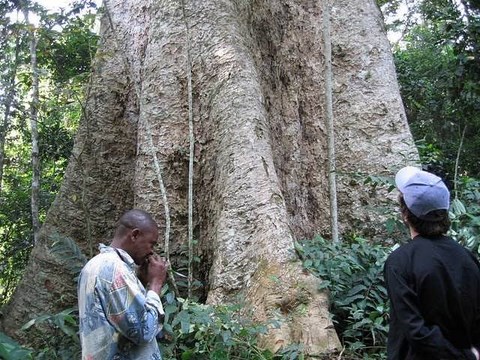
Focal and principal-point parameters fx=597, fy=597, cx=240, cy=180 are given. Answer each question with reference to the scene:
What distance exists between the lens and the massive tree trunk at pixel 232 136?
450cm

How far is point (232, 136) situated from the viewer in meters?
4.86

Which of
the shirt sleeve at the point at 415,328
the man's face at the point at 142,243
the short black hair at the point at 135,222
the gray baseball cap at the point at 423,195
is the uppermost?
the gray baseball cap at the point at 423,195

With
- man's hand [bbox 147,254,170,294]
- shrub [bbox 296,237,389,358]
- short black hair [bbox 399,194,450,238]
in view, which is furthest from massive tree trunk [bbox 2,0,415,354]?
short black hair [bbox 399,194,450,238]

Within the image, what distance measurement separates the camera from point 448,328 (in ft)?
7.80

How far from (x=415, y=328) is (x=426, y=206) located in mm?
508

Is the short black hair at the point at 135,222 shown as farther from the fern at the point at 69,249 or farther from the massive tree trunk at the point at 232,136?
the fern at the point at 69,249

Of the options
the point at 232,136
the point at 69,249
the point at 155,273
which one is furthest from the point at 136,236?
the point at 232,136

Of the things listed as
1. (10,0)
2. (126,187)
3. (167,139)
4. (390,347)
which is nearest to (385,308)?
(390,347)

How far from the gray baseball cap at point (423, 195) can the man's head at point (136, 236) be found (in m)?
1.22

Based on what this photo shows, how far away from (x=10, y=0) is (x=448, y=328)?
737 cm

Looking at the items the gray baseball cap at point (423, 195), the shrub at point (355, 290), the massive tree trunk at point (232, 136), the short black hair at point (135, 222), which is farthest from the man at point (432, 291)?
the massive tree trunk at point (232, 136)

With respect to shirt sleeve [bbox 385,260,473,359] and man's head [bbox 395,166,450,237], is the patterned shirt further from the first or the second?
man's head [bbox 395,166,450,237]

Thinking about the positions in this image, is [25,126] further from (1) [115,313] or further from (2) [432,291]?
(2) [432,291]

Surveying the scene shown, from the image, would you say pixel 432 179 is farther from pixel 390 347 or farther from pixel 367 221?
pixel 367 221
